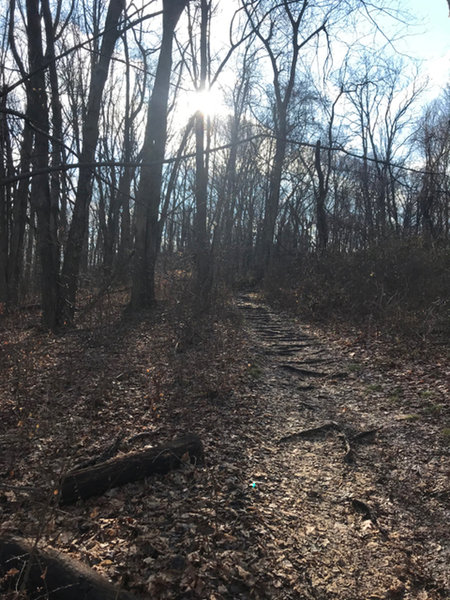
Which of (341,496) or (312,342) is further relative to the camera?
(312,342)

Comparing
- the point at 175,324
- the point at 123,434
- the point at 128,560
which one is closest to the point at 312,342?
the point at 175,324

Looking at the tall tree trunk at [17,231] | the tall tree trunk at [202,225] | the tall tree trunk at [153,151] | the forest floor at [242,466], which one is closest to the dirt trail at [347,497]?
the forest floor at [242,466]

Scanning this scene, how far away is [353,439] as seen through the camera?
16.4ft

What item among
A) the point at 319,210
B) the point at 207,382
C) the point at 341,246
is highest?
the point at 319,210

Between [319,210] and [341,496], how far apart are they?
13970 mm

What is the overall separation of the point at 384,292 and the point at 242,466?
778 cm

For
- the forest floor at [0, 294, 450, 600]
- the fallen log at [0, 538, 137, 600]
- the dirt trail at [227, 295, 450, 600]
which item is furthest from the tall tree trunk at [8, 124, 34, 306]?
the fallen log at [0, 538, 137, 600]

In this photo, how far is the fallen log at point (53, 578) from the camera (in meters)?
2.59

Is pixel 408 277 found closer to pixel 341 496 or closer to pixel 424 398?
pixel 424 398

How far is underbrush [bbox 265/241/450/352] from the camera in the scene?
8805 mm

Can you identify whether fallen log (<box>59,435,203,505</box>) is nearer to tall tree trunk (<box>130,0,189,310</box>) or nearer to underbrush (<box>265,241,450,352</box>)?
underbrush (<box>265,241,450,352</box>)

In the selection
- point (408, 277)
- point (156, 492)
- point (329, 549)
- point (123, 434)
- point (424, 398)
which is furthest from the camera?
point (408, 277)

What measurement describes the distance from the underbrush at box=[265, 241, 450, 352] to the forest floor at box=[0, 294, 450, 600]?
1142mm

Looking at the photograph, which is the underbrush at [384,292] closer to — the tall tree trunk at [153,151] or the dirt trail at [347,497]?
→ the dirt trail at [347,497]
